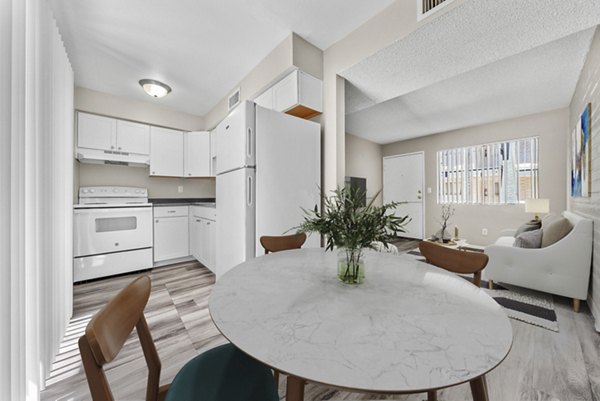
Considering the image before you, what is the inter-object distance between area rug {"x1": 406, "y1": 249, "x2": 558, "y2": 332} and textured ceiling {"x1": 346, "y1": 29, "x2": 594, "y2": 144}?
8.04 ft

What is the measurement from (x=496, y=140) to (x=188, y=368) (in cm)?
583

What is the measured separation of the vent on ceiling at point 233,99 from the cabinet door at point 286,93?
0.85 meters

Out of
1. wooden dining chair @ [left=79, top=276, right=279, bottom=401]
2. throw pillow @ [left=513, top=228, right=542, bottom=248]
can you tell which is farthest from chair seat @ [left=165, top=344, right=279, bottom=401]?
throw pillow @ [left=513, top=228, right=542, bottom=248]

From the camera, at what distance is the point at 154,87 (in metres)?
3.06

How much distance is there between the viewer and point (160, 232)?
352 centimetres

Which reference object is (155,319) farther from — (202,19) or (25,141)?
(202,19)

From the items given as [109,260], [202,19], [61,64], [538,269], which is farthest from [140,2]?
[538,269]

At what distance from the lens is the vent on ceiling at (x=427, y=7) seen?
1.70 meters

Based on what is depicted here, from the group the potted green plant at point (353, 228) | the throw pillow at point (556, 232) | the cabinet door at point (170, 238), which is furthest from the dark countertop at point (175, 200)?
the throw pillow at point (556, 232)

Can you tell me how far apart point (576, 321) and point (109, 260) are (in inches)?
191

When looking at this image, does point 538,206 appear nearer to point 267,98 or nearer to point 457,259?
point 457,259

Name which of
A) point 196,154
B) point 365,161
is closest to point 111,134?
point 196,154

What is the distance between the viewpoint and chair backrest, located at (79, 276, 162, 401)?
46 centimetres

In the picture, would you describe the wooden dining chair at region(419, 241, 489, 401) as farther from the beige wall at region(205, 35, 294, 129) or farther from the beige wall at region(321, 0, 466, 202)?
the beige wall at region(205, 35, 294, 129)
